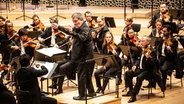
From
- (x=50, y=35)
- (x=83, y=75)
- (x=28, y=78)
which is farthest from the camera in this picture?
(x=50, y=35)

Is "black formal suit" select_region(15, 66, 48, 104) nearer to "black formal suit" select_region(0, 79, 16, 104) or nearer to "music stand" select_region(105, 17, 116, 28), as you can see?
"black formal suit" select_region(0, 79, 16, 104)

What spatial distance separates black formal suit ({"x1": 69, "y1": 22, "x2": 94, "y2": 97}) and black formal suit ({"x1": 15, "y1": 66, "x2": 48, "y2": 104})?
3.01 ft

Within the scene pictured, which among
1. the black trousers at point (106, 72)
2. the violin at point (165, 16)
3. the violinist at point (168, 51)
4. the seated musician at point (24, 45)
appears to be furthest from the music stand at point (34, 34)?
the violin at point (165, 16)

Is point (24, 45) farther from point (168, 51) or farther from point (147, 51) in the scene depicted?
point (168, 51)

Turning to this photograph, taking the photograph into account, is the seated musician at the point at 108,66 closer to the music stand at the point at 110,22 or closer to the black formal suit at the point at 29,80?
the music stand at the point at 110,22

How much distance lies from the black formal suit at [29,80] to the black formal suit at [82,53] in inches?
36.1

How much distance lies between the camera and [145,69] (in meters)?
8.77

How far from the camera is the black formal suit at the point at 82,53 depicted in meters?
7.71

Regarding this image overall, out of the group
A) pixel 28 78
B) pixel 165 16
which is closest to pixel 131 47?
pixel 165 16

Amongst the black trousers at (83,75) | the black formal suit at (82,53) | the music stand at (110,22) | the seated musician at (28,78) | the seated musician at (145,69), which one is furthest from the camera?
the music stand at (110,22)

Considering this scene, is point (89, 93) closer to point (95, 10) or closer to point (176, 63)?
point (176, 63)

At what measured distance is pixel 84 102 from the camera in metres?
7.86

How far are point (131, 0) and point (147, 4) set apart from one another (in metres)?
0.54

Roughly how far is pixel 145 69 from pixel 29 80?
2587 millimetres
